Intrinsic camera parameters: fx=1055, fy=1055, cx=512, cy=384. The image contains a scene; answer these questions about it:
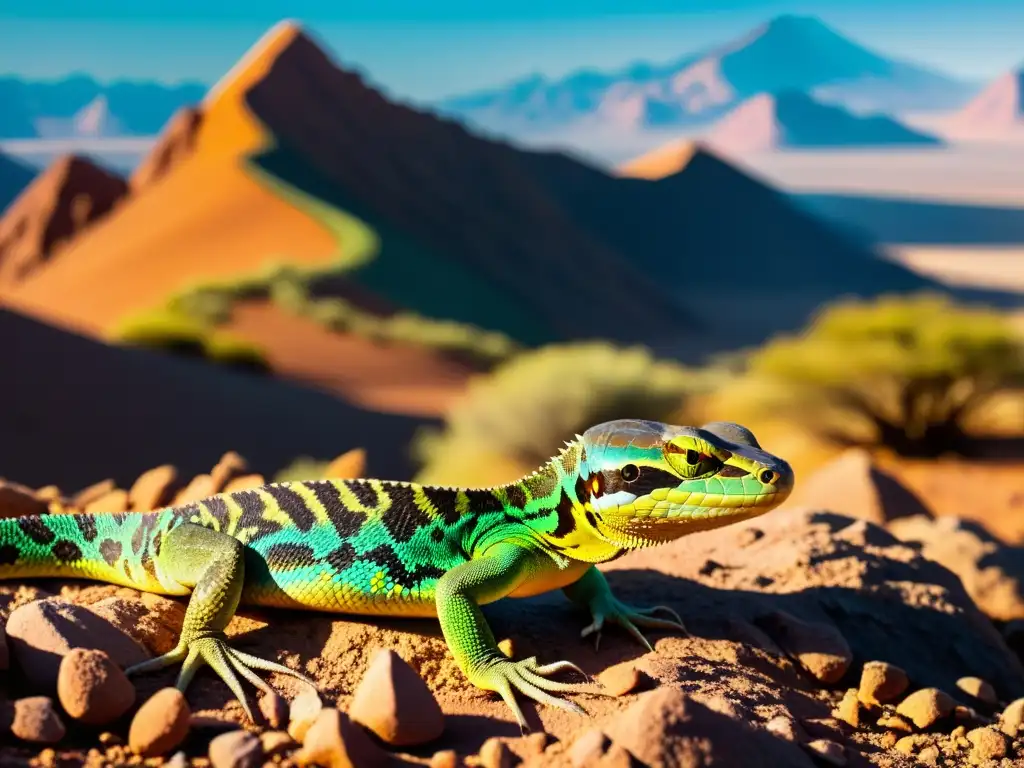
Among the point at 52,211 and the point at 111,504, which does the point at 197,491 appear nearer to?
the point at 111,504

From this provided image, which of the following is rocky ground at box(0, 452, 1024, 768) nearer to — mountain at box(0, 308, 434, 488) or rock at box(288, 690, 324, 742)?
rock at box(288, 690, 324, 742)

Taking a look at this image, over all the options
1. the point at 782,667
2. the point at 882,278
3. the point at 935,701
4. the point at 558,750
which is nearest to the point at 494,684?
the point at 558,750

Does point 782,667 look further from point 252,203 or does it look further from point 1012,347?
point 252,203

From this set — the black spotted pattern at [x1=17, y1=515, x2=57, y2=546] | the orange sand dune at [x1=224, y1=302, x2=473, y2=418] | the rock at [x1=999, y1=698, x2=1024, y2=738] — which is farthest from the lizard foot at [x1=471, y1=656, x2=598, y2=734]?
the orange sand dune at [x1=224, y1=302, x2=473, y2=418]

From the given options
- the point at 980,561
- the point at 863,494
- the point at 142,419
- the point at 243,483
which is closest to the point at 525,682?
the point at 243,483

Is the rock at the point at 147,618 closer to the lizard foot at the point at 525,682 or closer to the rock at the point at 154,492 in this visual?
the lizard foot at the point at 525,682

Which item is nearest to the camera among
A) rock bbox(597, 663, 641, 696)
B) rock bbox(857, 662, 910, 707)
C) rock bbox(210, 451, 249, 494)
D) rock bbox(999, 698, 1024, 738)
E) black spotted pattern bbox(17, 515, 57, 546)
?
rock bbox(597, 663, 641, 696)
